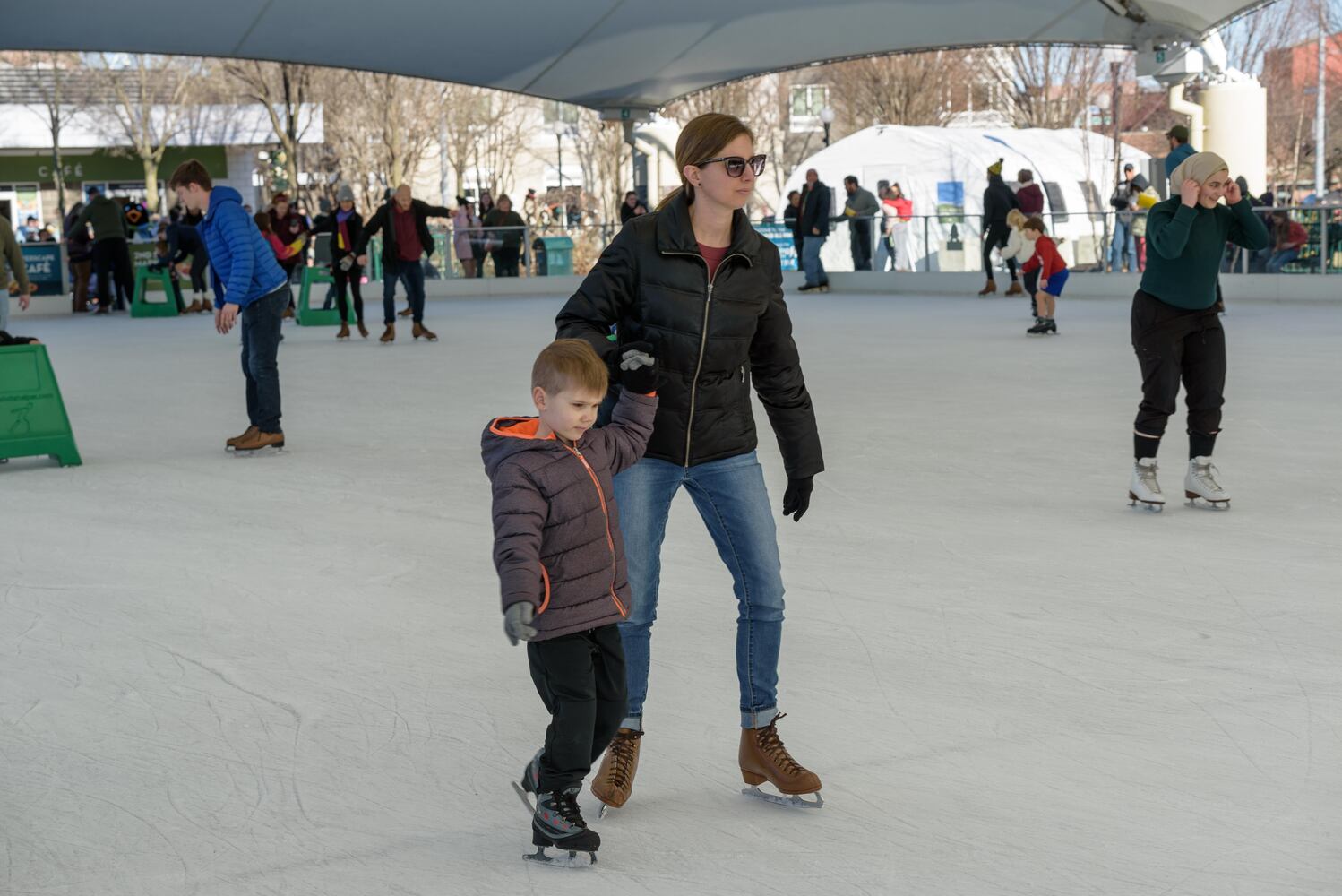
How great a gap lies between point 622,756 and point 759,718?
0.30 metres

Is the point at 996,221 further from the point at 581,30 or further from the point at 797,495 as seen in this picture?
the point at 797,495

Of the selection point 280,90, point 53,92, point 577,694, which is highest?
point 53,92

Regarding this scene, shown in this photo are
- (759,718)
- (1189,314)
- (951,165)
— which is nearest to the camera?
(759,718)

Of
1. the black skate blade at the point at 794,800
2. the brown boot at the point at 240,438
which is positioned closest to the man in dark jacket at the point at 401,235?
the brown boot at the point at 240,438

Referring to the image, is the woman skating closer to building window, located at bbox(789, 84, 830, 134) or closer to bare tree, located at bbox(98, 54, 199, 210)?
bare tree, located at bbox(98, 54, 199, 210)

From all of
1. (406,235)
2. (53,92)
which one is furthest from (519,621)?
(53,92)

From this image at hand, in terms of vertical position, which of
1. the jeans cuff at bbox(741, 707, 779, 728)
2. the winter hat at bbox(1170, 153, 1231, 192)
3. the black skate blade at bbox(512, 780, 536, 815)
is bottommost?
the black skate blade at bbox(512, 780, 536, 815)

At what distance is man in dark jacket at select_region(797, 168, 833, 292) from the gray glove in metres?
19.9

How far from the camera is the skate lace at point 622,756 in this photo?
3480 millimetres

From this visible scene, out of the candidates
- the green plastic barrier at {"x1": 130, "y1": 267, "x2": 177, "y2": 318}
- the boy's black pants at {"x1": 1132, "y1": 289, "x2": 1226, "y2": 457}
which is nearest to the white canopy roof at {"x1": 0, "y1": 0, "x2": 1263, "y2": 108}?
the green plastic barrier at {"x1": 130, "y1": 267, "x2": 177, "y2": 318}

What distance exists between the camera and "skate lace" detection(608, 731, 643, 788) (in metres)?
3.48

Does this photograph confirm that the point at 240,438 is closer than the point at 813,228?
Yes

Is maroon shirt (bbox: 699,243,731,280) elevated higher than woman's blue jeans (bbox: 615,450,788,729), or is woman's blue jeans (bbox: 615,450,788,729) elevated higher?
maroon shirt (bbox: 699,243,731,280)

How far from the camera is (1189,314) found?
6672mm
